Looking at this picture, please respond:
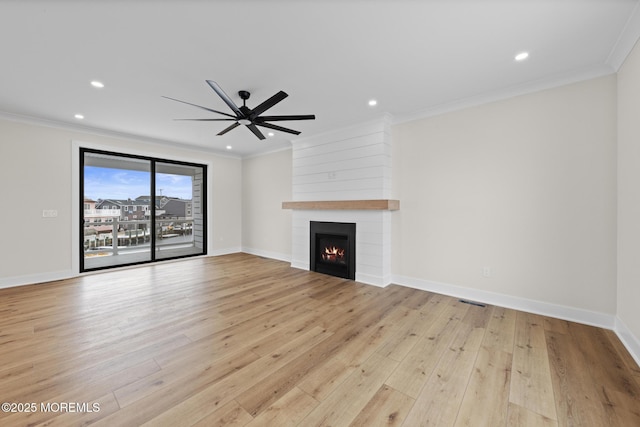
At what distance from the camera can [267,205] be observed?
6211 millimetres

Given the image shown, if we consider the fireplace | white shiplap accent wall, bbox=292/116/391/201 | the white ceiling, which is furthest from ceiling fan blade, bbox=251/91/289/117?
the fireplace

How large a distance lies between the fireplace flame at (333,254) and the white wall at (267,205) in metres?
1.33

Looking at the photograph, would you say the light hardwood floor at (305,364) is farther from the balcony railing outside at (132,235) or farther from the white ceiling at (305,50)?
the white ceiling at (305,50)

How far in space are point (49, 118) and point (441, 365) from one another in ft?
20.8

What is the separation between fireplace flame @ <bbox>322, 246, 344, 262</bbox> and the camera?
4445 mm

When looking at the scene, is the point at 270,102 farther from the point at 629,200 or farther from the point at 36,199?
the point at 36,199

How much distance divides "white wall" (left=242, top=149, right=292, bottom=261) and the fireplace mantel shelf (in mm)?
954

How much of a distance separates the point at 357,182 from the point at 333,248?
4.30 ft

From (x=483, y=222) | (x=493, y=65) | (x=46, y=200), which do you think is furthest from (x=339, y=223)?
(x=46, y=200)

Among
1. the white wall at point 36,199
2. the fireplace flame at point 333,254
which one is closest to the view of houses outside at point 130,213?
the white wall at point 36,199

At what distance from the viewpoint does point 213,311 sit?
2895mm

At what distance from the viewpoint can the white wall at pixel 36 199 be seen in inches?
149

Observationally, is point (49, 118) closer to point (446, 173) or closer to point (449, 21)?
Result: point (449, 21)

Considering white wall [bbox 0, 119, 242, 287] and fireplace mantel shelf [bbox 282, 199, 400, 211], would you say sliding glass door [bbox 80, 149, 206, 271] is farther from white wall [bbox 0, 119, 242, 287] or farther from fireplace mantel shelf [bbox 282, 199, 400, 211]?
fireplace mantel shelf [bbox 282, 199, 400, 211]
